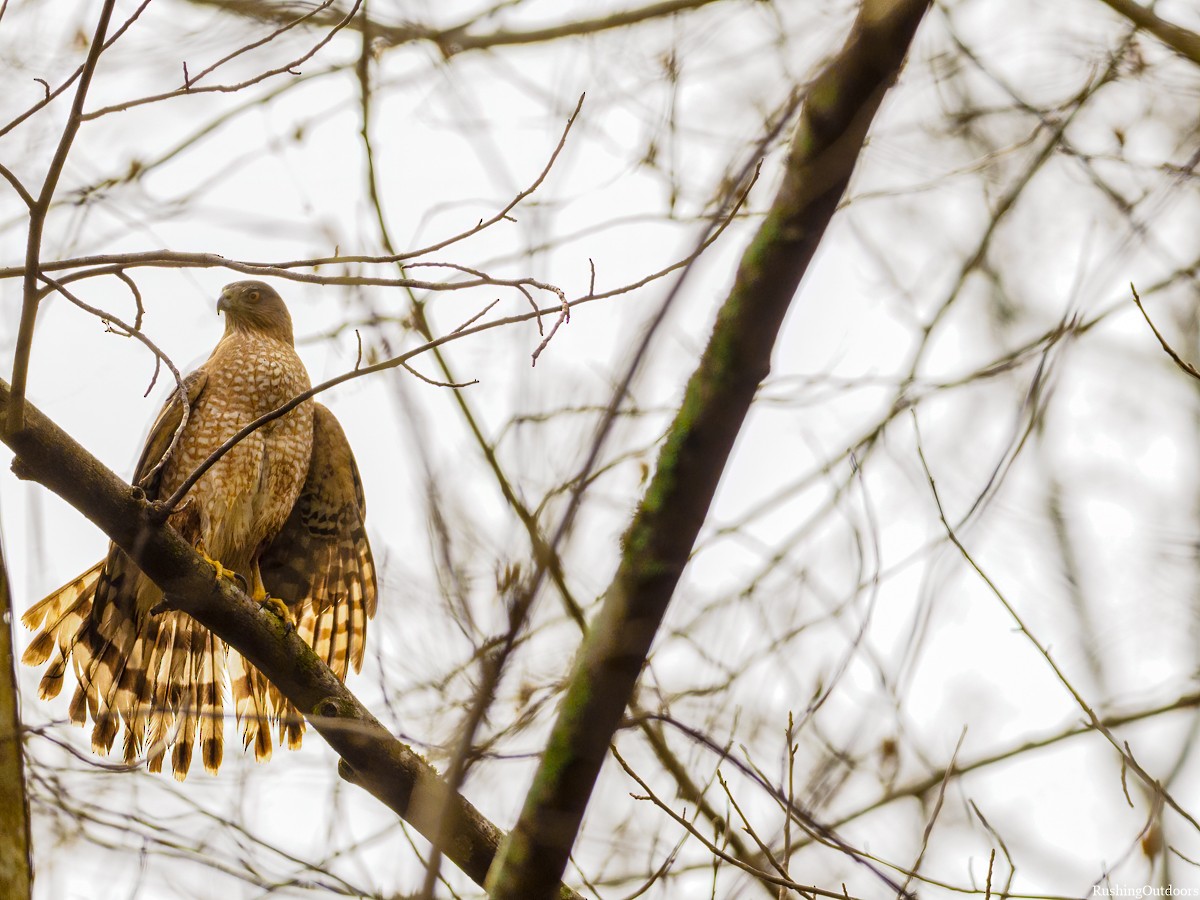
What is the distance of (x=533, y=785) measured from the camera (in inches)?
88.7

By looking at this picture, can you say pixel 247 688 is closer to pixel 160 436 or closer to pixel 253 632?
pixel 160 436

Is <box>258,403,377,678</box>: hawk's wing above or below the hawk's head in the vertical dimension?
below

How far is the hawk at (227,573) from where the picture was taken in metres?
4.84

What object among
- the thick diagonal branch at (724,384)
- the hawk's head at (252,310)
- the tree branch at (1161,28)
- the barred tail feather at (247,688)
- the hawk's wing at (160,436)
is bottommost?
the thick diagonal branch at (724,384)

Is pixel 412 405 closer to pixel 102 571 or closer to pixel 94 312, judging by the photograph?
pixel 94 312

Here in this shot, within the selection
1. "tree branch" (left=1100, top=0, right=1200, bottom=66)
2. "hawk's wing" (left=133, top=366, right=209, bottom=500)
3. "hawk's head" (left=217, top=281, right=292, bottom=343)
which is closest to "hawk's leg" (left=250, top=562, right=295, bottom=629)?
"hawk's wing" (left=133, top=366, right=209, bottom=500)

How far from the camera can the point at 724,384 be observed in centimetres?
215

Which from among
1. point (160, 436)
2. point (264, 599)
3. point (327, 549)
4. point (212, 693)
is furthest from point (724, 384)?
point (327, 549)

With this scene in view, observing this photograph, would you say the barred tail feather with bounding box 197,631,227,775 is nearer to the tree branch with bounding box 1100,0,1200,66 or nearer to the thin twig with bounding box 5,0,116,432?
the thin twig with bounding box 5,0,116,432

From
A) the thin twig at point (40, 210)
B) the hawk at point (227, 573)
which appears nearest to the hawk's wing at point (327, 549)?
the hawk at point (227, 573)

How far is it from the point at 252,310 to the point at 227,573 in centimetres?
216

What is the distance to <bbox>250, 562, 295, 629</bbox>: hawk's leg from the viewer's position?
15.7 feet

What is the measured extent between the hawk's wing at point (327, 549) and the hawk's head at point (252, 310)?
708 mm

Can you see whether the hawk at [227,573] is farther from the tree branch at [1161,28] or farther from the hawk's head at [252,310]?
the tree branch at [1161,28]
